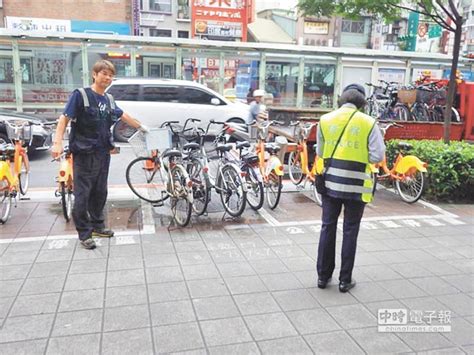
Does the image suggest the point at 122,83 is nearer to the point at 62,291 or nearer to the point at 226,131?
the point at 226,131

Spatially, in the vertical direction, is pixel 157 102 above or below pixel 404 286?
above

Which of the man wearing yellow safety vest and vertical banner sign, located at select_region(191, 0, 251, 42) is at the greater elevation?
vertical banner sign, located at select_region(191, 0, 251, 42)

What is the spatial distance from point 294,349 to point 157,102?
397 inches

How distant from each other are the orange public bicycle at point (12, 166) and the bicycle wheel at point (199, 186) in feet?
6.96

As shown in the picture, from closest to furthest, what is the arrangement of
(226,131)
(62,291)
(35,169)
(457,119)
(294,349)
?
1. (294,349)
2. (62,291)
3. (226,131)
4. (35,169)
5. (457,119)

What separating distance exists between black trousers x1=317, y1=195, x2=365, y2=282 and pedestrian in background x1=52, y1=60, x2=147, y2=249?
2258mm

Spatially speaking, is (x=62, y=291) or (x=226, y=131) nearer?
(x=62, y=291)

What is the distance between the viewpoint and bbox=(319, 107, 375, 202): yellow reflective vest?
3.54 meters

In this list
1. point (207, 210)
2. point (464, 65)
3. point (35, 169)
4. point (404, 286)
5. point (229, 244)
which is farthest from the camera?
point (464, 65)

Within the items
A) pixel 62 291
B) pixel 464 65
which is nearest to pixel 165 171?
pixel 62 291

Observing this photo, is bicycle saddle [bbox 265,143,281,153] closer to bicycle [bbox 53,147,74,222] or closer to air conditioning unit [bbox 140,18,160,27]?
bicycle [bbox 53,147,74,222]

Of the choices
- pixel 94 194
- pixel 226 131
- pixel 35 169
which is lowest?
pixel 35 169

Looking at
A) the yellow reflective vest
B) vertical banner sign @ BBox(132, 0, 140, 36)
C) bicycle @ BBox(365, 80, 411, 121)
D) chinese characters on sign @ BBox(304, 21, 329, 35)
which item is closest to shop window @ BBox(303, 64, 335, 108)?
bicycle @ BBox(365, 80, 411, 121)

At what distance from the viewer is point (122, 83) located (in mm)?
11930
